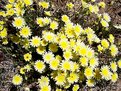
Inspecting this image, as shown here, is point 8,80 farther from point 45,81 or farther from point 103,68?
point 103,68

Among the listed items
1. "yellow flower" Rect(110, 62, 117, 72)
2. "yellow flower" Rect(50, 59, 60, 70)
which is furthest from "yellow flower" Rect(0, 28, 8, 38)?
"yellow flower" Rect(110, 62, 117, 72)

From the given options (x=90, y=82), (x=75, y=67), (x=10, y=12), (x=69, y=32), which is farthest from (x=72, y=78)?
(x=10, y=12)

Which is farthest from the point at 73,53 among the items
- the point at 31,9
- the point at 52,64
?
the point at 31,9

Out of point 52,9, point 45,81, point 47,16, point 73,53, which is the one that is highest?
point 52,9

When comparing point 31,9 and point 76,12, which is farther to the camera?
point 76,12

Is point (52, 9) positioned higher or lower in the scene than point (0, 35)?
higher

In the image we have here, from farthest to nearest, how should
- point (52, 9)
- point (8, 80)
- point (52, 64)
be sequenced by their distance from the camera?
1. point (52, 9)
2. point (8, 80)
3. point (52, 64)

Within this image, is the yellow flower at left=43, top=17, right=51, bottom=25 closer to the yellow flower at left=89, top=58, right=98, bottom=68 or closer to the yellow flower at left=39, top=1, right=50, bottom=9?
the yellow flower at left=39, top=1, right=50, bottom=9
